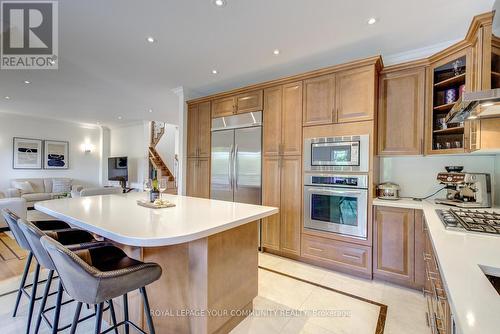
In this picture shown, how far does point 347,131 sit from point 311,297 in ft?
5.78

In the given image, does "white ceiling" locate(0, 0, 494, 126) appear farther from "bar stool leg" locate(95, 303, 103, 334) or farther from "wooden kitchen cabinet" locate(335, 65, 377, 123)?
"bar stool leg" locate(95, 303, 103, 334)

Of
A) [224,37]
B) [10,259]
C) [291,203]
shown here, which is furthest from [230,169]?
[10,259]

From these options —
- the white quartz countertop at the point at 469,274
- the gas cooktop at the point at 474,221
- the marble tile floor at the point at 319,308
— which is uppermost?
the gas cooktop at the point at 474,221

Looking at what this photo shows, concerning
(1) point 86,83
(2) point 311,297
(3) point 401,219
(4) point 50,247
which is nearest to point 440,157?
(3) point 401,219

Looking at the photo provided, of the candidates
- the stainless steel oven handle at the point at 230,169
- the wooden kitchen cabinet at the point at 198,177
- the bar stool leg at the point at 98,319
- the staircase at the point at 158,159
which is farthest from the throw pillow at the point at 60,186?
the bar stool leg at the point at 98,319

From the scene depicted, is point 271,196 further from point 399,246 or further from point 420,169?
point 420,169

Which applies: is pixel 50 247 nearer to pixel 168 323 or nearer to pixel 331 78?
pixel 168 323

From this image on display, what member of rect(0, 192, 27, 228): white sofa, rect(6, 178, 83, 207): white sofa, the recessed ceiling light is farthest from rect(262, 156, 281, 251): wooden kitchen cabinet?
rect(6, 178, 83, 207): white sofa

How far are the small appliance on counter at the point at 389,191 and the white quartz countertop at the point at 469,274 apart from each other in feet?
3.70

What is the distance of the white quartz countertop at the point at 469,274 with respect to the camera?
0.63 m

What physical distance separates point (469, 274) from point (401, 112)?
82.2 inches

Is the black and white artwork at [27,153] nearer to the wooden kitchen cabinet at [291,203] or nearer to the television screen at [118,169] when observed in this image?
the television screen at [118,169]

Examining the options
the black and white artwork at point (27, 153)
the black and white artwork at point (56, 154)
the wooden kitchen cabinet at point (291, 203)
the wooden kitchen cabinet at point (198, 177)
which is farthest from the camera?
the black and white artwork at point (56, 154)

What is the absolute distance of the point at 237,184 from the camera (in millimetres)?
3430
